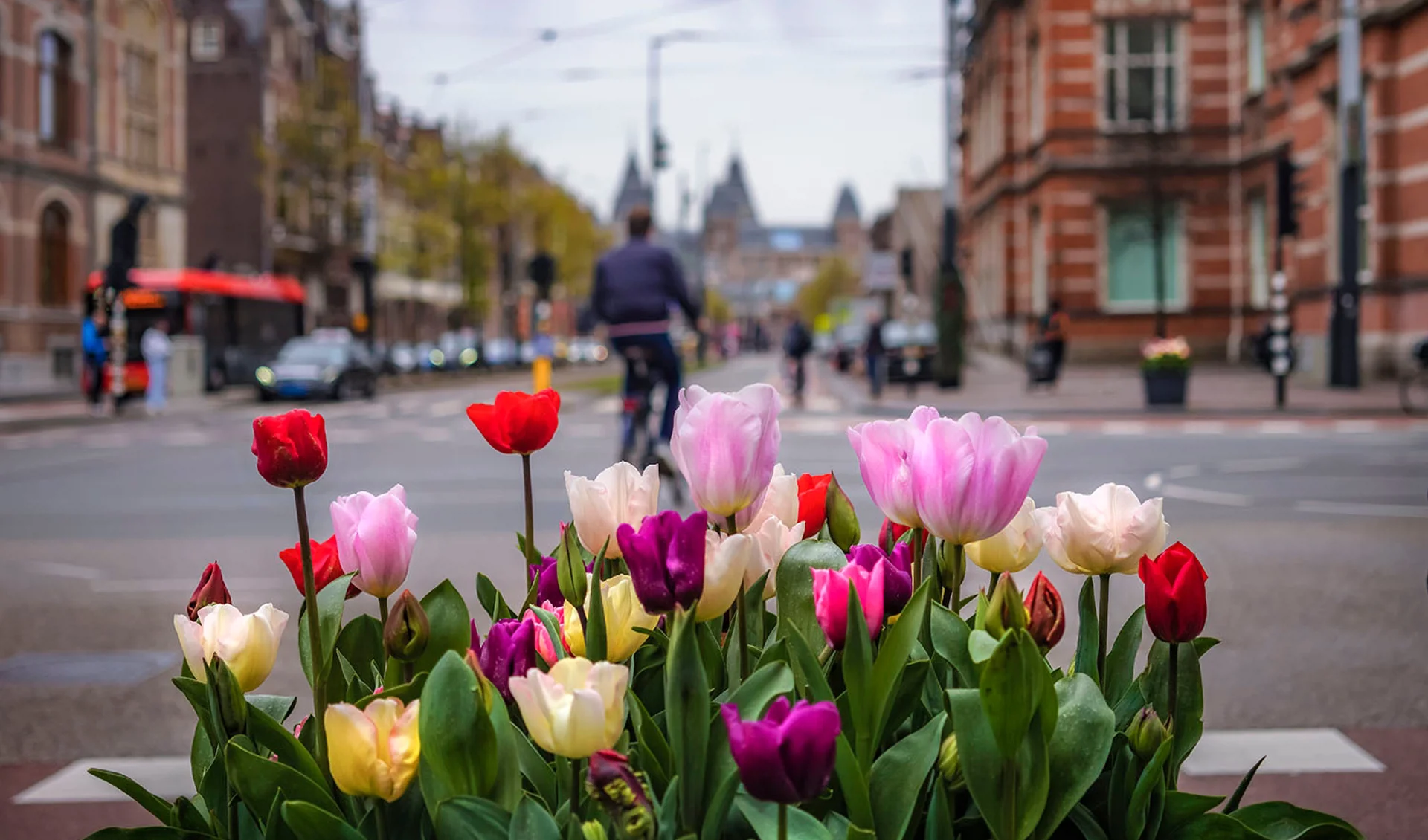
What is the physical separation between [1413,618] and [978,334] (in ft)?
134

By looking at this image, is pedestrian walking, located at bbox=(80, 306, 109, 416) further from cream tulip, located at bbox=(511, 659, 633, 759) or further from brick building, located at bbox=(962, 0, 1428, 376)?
cream tulip, located at bbox=(511, 659, 633, 759)

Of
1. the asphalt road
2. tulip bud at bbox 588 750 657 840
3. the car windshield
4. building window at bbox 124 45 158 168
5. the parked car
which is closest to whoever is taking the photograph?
tulip bud at bbox 588 750 657 840

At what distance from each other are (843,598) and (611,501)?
0.33 metres

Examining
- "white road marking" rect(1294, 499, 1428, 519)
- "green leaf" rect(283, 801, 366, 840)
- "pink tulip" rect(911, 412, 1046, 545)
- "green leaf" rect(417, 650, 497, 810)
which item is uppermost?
"pink tulip" rect(911, 412, 1046, 545)

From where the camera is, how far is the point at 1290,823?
1479mm

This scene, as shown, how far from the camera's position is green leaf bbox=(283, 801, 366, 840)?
126 centimetres

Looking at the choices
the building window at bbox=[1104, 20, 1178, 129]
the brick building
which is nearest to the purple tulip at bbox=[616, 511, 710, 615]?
the brick building

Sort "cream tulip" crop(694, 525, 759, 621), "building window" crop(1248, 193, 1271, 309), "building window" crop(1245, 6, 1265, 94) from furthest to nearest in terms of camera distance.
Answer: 1. "building window" crop(1245, 6, 1265, 94)
2. "building window" crop(1248, 193, 1271, 309)
3. "cream tulip" crop(694, 525, 759, 621)

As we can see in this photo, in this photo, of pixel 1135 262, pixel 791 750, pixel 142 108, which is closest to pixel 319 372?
pixel 142 108

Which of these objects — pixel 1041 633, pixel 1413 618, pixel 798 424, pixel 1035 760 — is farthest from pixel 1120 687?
pixel 798 424

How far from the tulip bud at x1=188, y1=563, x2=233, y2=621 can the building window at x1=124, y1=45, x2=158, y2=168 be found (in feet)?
140

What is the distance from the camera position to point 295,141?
4641cm

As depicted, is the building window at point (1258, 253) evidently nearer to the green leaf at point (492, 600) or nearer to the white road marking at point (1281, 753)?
the white road marking at point (1281, 753)

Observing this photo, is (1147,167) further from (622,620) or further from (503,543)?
(622,620)
